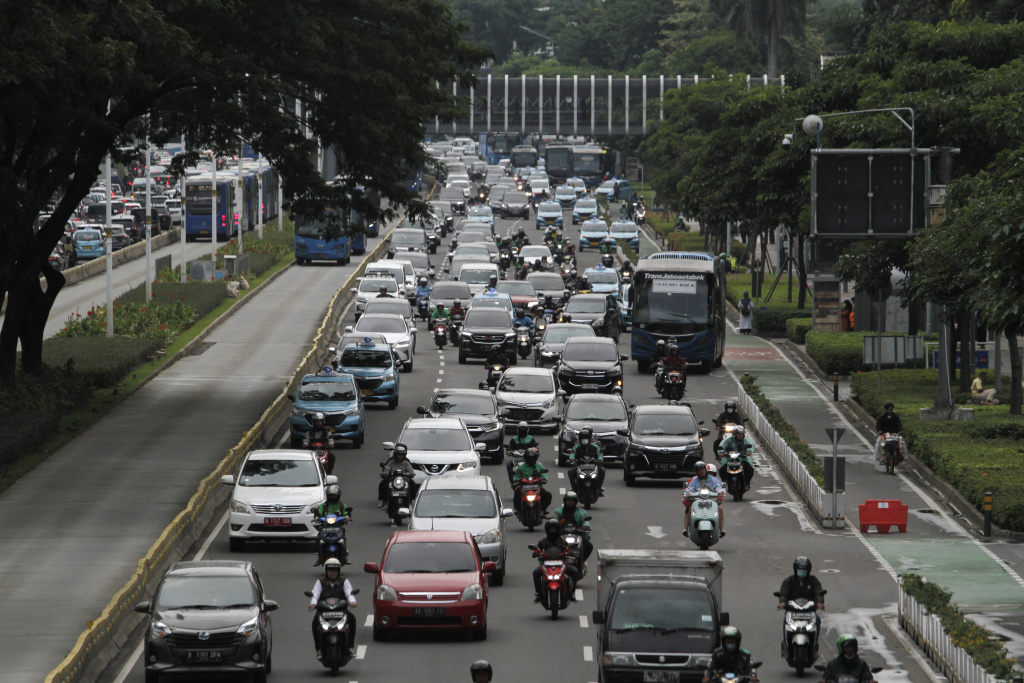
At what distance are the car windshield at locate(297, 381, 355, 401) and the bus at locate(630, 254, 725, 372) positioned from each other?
15177mm

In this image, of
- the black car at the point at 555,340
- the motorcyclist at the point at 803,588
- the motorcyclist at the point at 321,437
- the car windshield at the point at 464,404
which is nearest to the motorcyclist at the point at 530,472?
the motorcyclist at the point at 321,437

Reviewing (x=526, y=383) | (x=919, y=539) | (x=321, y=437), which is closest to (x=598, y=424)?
(x=526, y=383)

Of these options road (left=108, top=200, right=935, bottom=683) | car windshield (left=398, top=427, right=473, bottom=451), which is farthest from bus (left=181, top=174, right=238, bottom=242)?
car windshield (left=398, top=427, right=473, bottom=451)

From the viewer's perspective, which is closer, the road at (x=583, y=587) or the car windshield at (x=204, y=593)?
the car windshield at (x=204, y=593)

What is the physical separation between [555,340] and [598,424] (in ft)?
44.8

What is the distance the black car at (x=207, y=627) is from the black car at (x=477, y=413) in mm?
15513

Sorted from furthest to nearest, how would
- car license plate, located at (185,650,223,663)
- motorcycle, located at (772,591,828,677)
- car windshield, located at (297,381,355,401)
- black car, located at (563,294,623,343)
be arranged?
black car, located at (563,294,623,343)
car windshield, located at (297,381,355,401)
motorcycle, located at (772,591,828,677)
car license plate, located at (185,650,223,663)

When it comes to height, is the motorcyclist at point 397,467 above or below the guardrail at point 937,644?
above

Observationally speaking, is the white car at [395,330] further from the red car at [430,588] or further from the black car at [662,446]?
the red car at [430,588]

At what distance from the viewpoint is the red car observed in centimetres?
2016

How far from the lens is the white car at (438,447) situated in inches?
1185

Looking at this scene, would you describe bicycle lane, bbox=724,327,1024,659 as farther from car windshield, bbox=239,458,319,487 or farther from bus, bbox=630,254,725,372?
car windshield, bbox=239,458,319,487

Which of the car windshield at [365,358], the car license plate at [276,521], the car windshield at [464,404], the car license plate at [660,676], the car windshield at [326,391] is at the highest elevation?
the car windshield at [365,358]

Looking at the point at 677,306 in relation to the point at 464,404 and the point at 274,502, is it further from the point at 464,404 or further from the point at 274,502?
the point at 274,502
